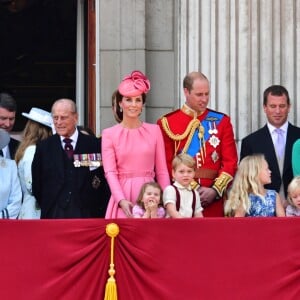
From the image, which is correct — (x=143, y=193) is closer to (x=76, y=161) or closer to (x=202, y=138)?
(x=76, y=161)

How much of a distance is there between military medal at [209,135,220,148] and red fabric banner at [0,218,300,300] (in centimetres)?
124

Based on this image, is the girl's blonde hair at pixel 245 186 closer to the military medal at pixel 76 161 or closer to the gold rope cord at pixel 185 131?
the gold rope cord at pixel 185 131

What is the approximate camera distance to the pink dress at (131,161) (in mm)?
8875

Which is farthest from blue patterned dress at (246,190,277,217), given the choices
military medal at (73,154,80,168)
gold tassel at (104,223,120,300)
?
military medal at (73,154,80,168)

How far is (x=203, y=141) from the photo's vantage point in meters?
9.46

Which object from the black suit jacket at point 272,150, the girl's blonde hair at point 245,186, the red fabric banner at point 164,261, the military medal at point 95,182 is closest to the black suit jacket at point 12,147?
the military medal at point 95,182

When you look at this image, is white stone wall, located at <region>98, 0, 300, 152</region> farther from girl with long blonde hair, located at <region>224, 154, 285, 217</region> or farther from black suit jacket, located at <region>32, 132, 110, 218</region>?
girl with long blonde hair, located at <region>224, 154, 285, 217</region>


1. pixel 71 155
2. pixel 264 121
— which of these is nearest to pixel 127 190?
pixel 71 155

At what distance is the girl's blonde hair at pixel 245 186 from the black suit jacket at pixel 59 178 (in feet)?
3.57

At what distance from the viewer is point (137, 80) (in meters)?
9.02

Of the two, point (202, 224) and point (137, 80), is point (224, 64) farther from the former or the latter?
point (202, 224)

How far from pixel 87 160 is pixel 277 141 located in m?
1.75

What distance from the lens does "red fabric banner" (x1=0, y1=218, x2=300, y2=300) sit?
8.29 m

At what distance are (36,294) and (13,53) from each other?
21.6 ft
